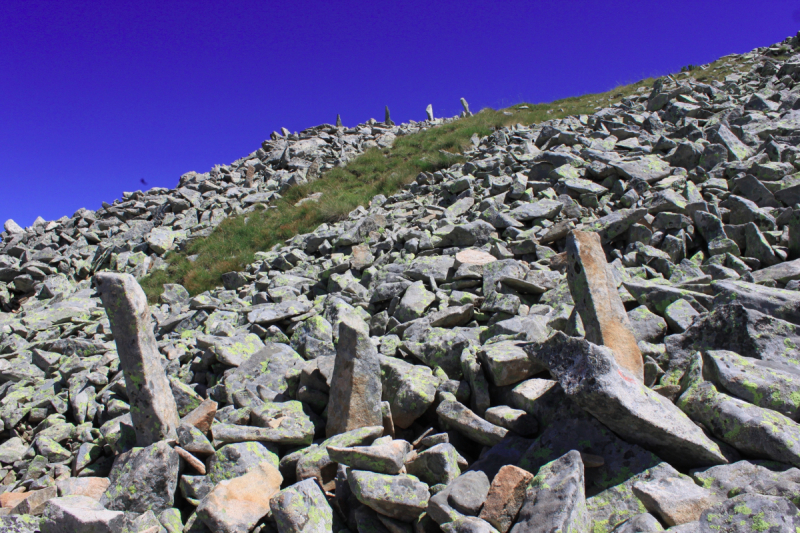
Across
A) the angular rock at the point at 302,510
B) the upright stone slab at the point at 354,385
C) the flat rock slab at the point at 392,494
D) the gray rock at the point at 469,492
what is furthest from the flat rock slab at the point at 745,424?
the angular rock at the point at 302,510

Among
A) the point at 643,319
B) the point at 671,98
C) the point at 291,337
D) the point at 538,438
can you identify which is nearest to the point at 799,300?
the point at 643,319

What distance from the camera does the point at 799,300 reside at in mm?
4125

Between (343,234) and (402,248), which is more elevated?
(343,234)

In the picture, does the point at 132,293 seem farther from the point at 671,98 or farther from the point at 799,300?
the point at 671,98

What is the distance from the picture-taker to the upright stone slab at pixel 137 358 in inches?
165

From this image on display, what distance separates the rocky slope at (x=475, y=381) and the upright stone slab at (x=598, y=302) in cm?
2

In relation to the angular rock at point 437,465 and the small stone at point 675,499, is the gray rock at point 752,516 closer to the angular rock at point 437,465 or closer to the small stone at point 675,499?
the small stone at point 675,499

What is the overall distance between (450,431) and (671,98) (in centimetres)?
1715

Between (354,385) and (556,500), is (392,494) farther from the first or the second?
(354,385)

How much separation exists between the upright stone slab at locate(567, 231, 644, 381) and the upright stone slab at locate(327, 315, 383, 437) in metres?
2.17

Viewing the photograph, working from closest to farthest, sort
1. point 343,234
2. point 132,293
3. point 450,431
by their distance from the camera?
point 450,431 → point 132,293 → point 343,234

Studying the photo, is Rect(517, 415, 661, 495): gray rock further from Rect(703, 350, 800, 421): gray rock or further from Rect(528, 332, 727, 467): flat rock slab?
Rect(703, 350, 800, 421): gray rock

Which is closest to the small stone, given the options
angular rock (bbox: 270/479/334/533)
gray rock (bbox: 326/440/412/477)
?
gray rock (bbox: 326/440/412/477)

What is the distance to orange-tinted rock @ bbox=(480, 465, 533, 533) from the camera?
2738 mm
